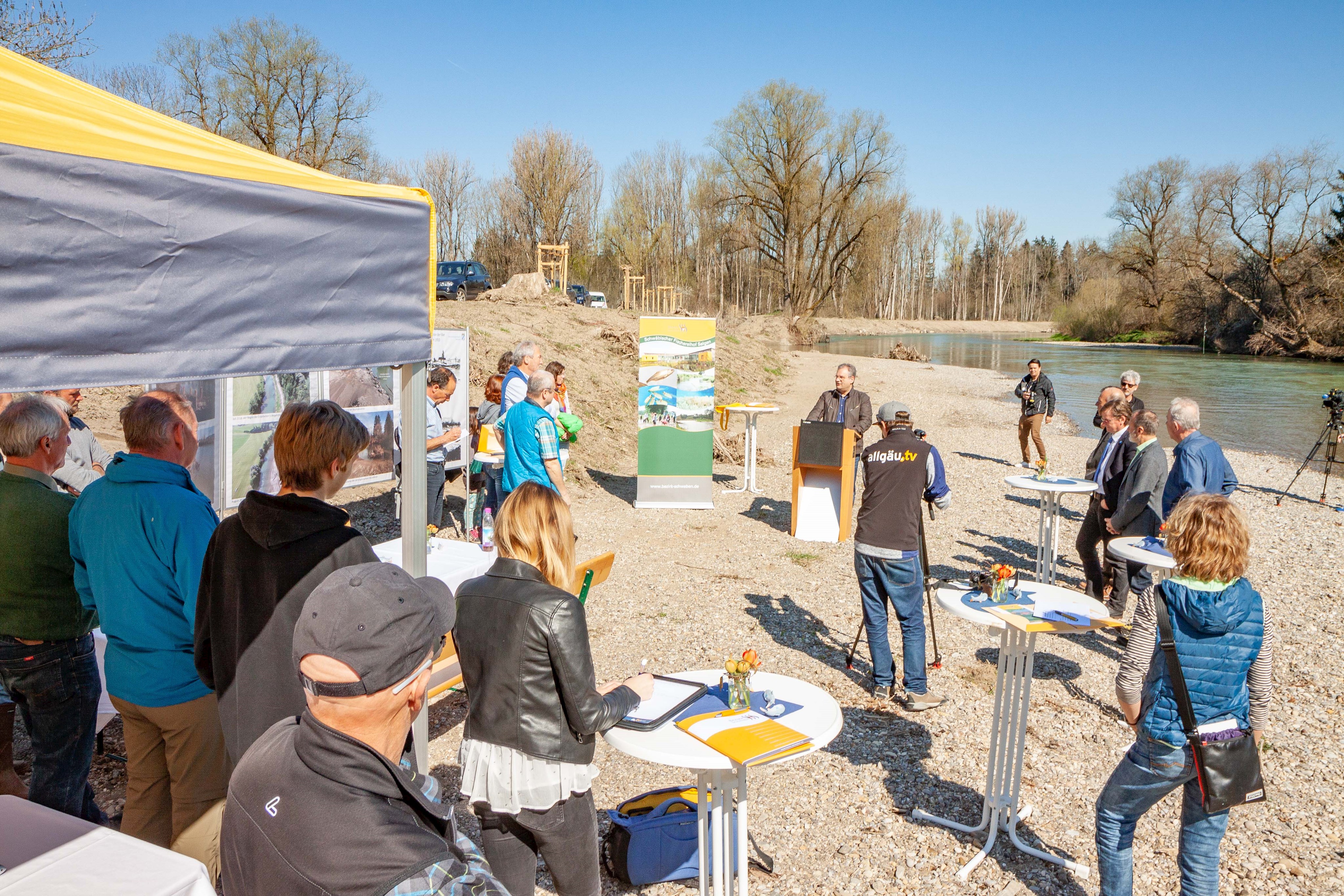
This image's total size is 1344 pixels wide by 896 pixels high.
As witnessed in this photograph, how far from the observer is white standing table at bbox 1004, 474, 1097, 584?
7316mm

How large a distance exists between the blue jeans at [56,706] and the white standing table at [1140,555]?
17.5ft

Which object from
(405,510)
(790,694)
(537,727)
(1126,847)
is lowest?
(1126,847)

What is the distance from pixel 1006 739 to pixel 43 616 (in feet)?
12.8

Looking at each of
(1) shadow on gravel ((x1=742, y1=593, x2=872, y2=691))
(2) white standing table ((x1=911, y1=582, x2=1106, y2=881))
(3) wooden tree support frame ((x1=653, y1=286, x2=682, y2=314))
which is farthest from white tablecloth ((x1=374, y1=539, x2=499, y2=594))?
(3) wooden tree support frame ((x1=653, y1=286, x2=682, y2=314))

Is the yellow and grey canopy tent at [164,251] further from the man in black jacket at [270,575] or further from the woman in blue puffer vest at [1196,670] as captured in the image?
the woman in blue puffer vest at [1196,670]

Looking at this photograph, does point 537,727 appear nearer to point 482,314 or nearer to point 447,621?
point 447,621

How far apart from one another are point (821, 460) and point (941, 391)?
1956 cm

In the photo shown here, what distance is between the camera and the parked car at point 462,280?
85.8 feet

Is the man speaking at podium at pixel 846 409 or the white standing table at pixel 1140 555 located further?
the man speaking at podium at pixel 846 409

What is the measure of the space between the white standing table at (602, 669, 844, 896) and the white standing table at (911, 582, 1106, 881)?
3.57 ft

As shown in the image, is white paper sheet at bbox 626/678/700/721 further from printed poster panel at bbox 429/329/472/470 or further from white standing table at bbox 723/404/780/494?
white standing table at bbox 723/404/780/494

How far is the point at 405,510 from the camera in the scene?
3125 millimetres

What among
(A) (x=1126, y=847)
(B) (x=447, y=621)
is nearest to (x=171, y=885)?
(B) (x=447, y=621)

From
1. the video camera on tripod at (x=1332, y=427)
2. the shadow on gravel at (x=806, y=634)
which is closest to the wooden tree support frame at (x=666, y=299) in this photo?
the video camera on tripod at (x=1332, y=427)
